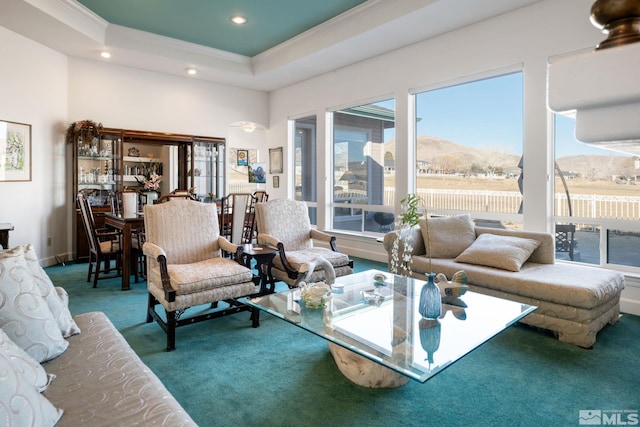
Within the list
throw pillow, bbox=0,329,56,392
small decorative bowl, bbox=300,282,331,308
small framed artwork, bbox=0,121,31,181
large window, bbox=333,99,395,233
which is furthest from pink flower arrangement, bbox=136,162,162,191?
throw pillow, bbox=0,329,56,392

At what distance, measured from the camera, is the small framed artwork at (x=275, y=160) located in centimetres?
754

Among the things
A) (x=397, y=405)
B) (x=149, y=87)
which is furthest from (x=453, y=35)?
(x=149, y=87)

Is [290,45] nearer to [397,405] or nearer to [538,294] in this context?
[538,294]

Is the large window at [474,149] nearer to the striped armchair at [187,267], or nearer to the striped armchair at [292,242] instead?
the striped armchair at [292,242]

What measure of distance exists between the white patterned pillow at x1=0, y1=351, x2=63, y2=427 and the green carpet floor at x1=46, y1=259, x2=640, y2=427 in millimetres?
864

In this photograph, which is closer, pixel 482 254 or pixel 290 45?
pixel 482 254

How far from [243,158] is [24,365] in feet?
21.2

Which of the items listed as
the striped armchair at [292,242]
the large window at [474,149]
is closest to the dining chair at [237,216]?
the striped armchair at [292,242]

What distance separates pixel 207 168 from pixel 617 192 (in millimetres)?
5887

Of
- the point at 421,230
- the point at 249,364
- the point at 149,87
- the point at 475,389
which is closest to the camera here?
the point at 475,389

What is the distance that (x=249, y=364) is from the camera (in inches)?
98.0

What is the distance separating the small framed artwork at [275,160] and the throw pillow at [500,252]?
4611mm

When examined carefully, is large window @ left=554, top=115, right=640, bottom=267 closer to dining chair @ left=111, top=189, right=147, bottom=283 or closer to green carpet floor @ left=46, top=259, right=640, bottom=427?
→ green carpet floor @ left=46, top=259, right=640, bottom=427

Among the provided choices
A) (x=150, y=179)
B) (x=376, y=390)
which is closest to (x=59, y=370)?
(x=376, y=390)
